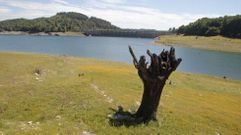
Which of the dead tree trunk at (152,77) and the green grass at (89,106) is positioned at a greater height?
the dead tree trunk at (152,77)

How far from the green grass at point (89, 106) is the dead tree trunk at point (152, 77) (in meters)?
1.11

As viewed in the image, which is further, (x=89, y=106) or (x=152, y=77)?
(x=89, y=106)

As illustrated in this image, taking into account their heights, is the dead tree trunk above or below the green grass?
above

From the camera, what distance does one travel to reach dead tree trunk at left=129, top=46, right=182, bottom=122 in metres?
25.4

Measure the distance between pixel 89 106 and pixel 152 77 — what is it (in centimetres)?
554

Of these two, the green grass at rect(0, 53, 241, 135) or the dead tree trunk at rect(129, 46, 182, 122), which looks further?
the dead tree trunk at rect(129, 46, 182, 122)

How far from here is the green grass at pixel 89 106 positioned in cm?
2336

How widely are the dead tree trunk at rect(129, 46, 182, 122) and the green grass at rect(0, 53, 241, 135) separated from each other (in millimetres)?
1109

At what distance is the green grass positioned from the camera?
76.6 feet

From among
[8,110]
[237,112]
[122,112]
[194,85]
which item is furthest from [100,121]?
[194,85]

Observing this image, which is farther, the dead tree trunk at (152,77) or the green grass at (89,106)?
the dead tree trunk at (152,77)

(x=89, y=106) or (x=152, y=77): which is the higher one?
(x=152, y=77)

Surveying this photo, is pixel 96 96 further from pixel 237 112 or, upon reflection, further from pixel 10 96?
pixel 237 112

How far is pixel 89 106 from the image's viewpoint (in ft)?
89.6
